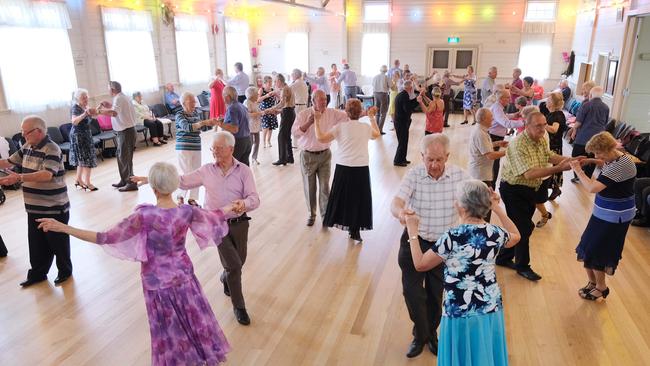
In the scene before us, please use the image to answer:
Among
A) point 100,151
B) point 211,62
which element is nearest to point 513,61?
point 211,62

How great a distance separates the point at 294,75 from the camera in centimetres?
990

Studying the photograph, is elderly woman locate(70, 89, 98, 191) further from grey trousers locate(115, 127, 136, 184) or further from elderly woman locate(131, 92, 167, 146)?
elderly woman locate(131, 92, 167, 146)

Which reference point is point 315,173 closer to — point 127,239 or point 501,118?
point 501,118

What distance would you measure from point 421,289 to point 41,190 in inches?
125

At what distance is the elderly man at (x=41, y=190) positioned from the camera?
3.71 m

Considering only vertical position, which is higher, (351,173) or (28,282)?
(351,173)

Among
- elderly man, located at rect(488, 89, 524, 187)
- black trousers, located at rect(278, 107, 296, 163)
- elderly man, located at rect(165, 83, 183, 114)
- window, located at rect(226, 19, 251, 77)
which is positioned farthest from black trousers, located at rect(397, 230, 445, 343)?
window, located at rect(226, 19, 251, 77)

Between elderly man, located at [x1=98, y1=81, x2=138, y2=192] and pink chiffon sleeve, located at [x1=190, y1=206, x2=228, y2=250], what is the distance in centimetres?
429

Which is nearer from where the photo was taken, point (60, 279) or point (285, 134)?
point (60, 279)

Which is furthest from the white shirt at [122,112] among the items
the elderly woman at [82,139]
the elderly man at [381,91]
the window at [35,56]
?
the elderly man at [381,91]

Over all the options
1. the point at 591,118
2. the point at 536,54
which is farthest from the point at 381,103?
the point at 536,54

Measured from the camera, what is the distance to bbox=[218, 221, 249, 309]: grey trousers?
331 centimetres

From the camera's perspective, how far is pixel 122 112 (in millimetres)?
6539

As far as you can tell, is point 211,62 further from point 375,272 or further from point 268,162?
point 375,272
